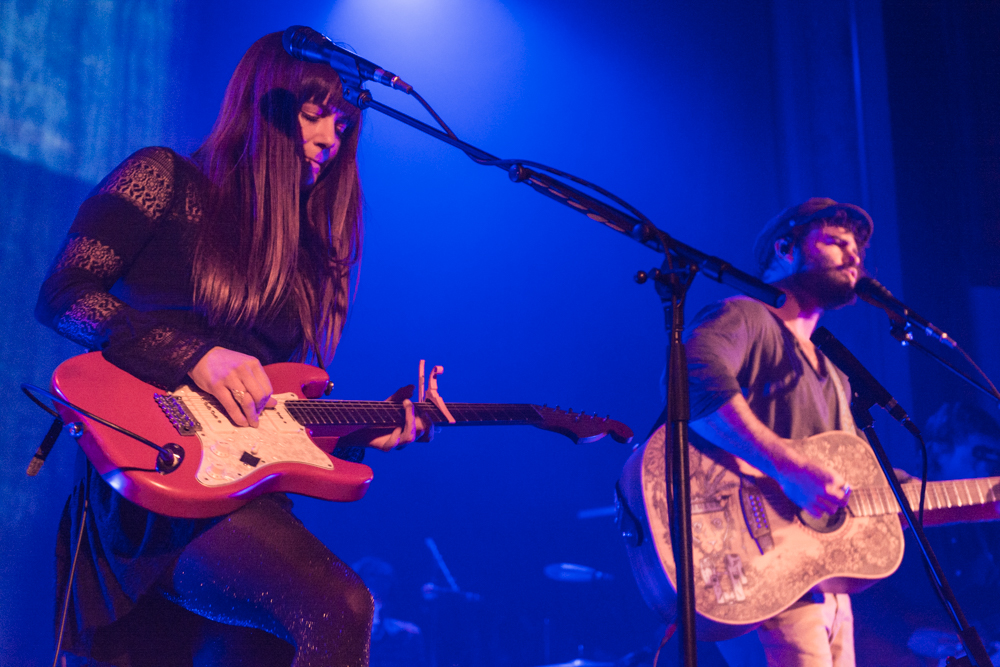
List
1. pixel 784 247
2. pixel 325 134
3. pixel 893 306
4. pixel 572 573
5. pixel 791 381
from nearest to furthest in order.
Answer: pixel 325 134, pixel 893 306, pixel 791 381, pixel 784 247, pixel 572 573

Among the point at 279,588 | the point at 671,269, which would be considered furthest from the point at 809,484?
the point at 279,588

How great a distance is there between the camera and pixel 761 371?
3117 millimetres

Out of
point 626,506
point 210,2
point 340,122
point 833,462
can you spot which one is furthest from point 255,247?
point 210,2

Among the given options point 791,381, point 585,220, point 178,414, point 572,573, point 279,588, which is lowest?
point 279,588

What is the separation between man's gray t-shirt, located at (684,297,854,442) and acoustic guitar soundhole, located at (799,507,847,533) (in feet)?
1.08

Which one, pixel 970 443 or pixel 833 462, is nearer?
pixel 833 462

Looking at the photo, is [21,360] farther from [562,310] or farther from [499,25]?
[499,25]

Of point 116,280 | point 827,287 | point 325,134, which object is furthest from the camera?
point 827,287

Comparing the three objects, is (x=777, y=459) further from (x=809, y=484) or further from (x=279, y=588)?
(x=279, y=588)

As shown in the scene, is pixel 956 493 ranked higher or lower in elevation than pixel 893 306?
lower

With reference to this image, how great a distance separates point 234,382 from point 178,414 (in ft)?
0.45

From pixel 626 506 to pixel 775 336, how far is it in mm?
1047

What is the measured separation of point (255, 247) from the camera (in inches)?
78.3

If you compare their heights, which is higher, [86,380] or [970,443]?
[970,443]
